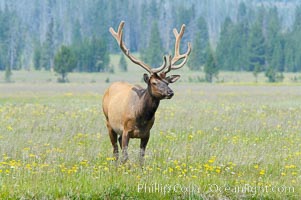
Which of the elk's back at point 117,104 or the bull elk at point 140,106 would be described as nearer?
the bull elk at point 140,106

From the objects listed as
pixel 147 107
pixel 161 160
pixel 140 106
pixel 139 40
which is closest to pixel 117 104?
pixel 140 106

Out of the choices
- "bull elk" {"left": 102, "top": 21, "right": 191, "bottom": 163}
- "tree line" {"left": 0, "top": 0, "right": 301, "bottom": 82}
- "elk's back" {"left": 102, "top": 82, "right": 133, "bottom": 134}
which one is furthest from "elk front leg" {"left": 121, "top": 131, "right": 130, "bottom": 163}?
"tree line" {"left": 0, "top": 0, "right": 301, "bottom": 82}

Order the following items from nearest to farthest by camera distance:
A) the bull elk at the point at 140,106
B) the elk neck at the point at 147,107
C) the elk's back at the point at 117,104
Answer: the bull elk at the point at 140,106 → the elk neck at the point at 147,107 → the elk's back at the point at 117,104

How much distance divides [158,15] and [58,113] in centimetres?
13416

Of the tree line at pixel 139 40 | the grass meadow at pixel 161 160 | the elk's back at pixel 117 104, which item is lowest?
the tree line at pixel 139 40

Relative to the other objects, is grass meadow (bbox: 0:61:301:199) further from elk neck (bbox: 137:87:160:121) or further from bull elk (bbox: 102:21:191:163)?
elk neck (bbox: 137:87:160:121)

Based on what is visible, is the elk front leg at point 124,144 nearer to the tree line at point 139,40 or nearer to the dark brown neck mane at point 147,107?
the dark brown neck mane at point 147,107

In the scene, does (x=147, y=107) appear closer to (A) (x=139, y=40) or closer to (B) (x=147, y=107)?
(B) (x=147, y=107)

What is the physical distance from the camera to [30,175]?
1054 centimetres

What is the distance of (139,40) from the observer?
153m

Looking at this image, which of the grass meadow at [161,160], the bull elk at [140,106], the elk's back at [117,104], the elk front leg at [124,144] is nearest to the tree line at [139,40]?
the grass meadow at [161,160]

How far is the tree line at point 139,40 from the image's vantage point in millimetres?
107438

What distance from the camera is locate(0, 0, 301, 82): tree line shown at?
107 meters

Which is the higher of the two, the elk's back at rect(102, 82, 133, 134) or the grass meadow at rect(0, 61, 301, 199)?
the elk's back at rect(102, 82, 133, 134)
